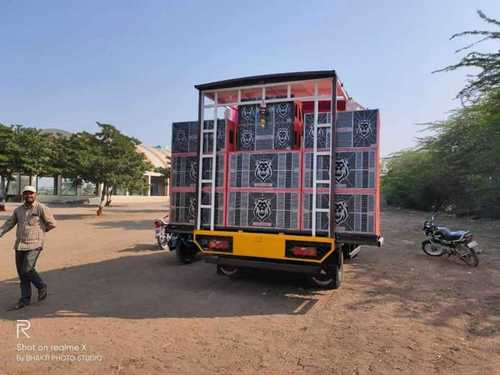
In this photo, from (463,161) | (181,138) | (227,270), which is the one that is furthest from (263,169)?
(463,161)

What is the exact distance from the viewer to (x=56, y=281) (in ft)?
20.2

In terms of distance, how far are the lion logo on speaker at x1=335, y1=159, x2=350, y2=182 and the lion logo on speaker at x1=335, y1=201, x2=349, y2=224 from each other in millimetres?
338

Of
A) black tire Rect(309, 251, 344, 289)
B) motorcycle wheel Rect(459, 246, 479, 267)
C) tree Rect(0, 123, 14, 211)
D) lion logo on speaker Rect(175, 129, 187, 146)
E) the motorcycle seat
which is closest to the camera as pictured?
black tire Rect(309, 251, 344, 289)

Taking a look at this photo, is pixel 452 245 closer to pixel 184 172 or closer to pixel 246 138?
pixel 246 138

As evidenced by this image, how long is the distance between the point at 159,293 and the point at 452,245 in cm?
681

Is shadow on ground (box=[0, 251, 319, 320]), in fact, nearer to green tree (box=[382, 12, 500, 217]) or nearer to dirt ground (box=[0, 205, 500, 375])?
dirt ground (box=[0, 205, 500, 375])

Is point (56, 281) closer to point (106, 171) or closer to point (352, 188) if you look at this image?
point (352, 188)

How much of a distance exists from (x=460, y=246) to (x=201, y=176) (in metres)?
6.39

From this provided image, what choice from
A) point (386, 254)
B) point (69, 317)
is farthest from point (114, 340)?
point (386, 254)

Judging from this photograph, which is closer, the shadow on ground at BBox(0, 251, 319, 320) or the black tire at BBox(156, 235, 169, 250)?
the shadow on ground at BBox(0, 251, 319, 320)

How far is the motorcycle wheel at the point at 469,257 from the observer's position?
7.95 metres

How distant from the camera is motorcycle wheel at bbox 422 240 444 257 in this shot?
29.2 feet

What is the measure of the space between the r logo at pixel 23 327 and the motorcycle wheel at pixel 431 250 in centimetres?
853

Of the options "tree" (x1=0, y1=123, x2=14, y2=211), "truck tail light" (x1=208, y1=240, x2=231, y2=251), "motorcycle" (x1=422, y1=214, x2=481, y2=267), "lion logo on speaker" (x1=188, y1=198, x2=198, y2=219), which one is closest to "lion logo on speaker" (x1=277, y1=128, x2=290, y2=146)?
"truck tail light" (x1=208, y1=240, x2=231, y2=251)
